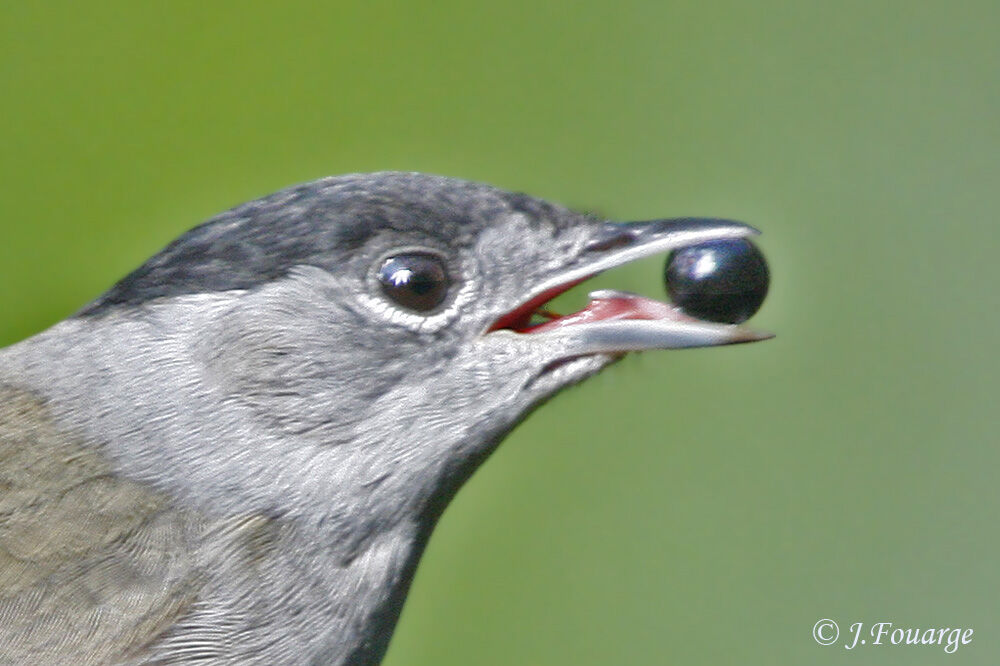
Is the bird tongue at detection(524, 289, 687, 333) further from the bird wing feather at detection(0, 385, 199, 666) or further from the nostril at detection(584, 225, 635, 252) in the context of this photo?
the bird wing feather at detection(0, 385, 199, 666)

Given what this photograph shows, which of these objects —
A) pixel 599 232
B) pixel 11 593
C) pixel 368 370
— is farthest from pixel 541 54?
pixel 11 593

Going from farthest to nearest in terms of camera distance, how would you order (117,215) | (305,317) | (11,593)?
1. (117,215)
2. (305,317)
3. (11,593)

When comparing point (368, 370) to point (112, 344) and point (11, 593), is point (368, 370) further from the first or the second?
point (11, 593)

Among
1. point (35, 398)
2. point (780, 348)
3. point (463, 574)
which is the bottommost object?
point (463, 574)

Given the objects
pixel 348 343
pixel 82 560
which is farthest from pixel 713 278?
pixel 82 560

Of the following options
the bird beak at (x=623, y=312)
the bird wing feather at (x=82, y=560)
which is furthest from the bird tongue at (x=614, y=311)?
the bird wing feather at (x=82, y=560)

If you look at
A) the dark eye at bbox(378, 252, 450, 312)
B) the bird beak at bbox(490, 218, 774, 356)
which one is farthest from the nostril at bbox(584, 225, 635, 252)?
the dark eye at bbox(378, 252, 450, 312)
